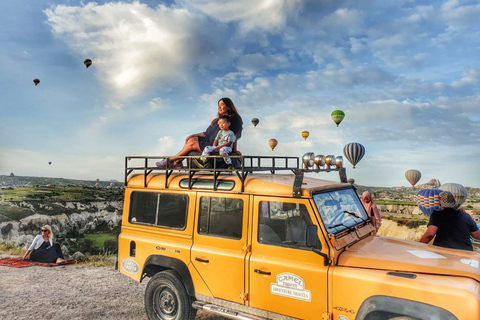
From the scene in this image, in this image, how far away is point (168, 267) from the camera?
5188 millimetres

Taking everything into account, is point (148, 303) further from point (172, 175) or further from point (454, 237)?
point (454, 237)

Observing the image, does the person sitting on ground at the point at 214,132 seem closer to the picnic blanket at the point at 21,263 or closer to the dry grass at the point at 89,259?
the dry grass at the point at 89,259

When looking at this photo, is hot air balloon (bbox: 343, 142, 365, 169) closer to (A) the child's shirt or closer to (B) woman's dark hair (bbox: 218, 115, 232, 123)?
(B) woman's dark hair (bbox: 218, 115, 232, 123)

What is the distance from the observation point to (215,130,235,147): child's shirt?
6.65 meters

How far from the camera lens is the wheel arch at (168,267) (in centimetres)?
497

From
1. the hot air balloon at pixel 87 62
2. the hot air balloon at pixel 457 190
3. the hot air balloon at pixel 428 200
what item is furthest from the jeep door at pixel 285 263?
the hot air balloon at pixel 87 62

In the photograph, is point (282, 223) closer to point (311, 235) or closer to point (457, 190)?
point (311, 235)

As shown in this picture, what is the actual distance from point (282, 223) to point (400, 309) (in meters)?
1.67

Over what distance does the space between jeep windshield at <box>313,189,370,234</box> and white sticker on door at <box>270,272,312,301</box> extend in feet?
2.53

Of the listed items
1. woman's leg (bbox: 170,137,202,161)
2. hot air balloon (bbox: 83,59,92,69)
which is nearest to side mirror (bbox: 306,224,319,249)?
woman's leg (bbox: 170,137,202,161)

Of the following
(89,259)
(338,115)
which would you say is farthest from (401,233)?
(89,259)

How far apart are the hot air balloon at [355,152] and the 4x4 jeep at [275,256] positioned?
22.2m

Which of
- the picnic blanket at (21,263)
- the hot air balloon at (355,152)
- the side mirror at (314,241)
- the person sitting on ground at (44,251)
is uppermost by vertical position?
the hot air balloon at (355,152)

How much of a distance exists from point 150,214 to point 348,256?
11.5 feet
